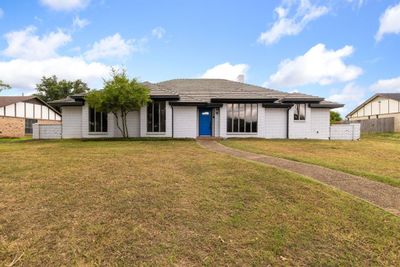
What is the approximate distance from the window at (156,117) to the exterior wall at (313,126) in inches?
432

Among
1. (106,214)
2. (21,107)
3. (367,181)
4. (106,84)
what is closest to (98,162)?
(106,214)

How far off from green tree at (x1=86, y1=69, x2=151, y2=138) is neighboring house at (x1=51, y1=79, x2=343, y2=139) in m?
1.54

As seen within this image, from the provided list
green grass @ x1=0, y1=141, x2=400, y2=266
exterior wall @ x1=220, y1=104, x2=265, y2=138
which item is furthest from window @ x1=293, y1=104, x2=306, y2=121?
green grass @ x1=0, y1=141, x2=400, y2=266

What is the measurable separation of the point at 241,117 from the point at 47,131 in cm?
1671

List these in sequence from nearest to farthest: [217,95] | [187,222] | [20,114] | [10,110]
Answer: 1. [187,222]
2. [217,95]
3. [10,110]
4. [20,114]

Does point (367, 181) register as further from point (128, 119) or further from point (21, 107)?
point (21, 107)

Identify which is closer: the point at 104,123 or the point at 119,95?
the point at 119,95

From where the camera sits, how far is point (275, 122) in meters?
20.7

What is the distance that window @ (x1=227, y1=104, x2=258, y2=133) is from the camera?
20094 millimetres

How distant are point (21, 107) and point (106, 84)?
76.4ft

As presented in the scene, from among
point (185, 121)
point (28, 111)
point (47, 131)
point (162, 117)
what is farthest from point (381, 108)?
point (28, 111)

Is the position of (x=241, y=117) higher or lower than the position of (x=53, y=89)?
lower

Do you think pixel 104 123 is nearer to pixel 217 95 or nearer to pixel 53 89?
pixel 217 95

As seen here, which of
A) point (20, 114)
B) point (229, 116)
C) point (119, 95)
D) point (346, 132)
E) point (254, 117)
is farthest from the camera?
point (20, 114)
